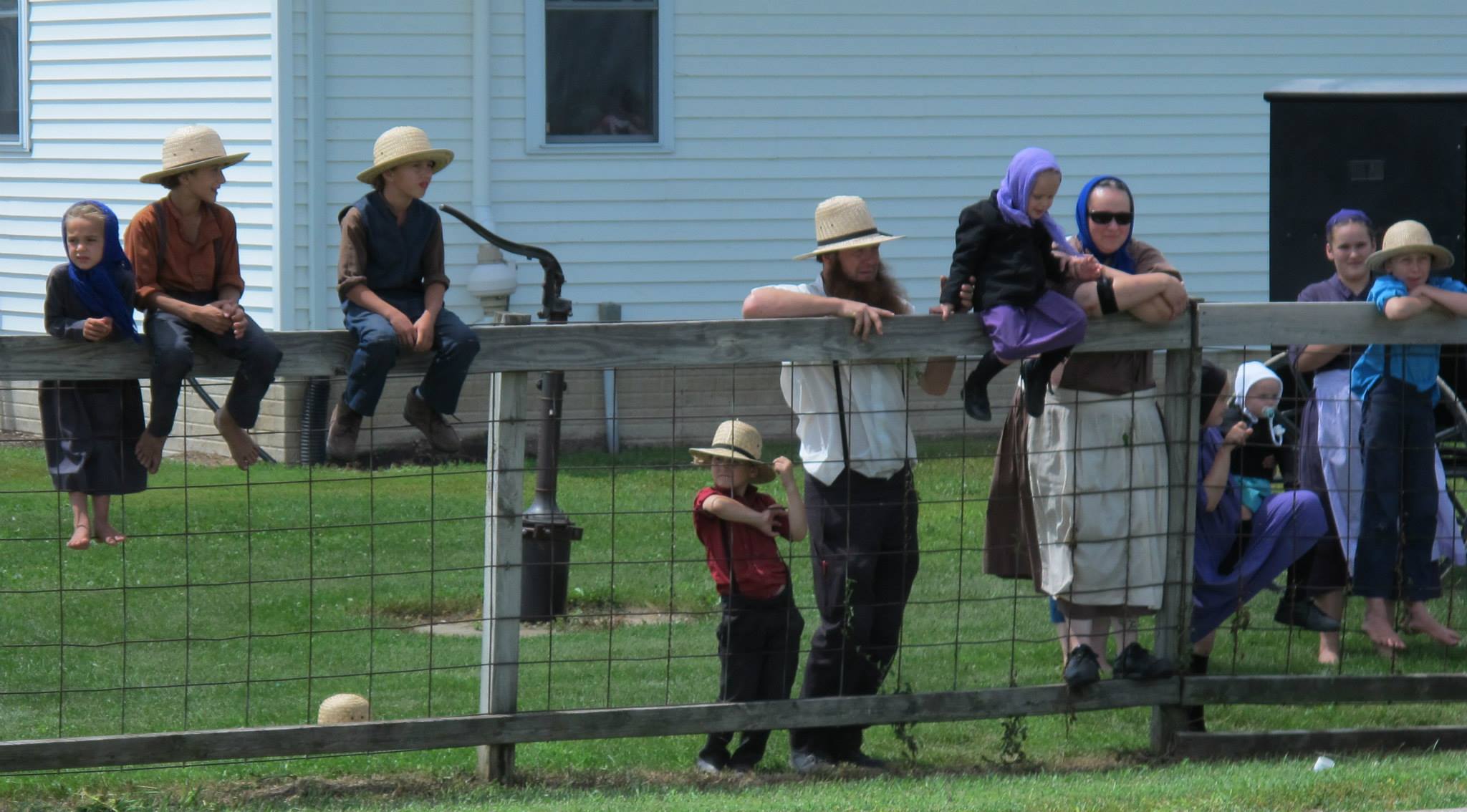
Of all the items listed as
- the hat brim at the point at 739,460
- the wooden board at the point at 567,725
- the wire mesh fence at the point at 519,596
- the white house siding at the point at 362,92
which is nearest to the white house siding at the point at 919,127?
the white house siding at the point at 362,92

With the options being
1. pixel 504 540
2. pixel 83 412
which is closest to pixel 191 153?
pixel 83 412

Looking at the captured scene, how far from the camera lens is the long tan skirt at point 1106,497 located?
6223 millimetres

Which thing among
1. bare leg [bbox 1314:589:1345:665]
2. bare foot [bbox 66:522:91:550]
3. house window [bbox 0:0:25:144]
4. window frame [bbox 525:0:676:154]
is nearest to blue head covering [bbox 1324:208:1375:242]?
bare leg [bbox 1314:589:1345:665]

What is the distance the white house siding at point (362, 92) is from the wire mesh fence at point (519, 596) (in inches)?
68.1

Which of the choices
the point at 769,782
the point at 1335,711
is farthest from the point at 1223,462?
the point at 769,782

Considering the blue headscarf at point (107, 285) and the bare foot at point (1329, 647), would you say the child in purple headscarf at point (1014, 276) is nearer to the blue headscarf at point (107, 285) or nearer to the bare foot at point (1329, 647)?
the bare foot at point (1329, 647)

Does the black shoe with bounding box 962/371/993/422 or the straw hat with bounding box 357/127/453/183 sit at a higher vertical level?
the straw hat with bounding box 357/127/453/183

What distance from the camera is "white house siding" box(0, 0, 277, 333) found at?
40.7 ft

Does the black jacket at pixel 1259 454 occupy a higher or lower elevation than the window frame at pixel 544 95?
lower

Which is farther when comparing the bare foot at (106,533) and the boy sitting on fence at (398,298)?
the bare foot at (106,533)

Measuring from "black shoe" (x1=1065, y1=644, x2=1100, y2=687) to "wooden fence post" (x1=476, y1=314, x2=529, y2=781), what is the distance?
1.91m

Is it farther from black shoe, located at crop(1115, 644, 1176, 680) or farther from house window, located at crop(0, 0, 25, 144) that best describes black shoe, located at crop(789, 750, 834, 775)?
house window, located at crop(0, 0, 25, 144)

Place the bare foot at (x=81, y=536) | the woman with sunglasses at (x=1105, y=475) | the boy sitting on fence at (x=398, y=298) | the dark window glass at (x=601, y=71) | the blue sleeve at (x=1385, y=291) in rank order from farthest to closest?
the dark window glass at (x=601, y=71)
the bare foot at (x=81, y=536)
the blue sleeve at (x=1385, y=291)
the woman with sunglasses at (x=1105, y=475)
the boy sitting on fence at (x=398, y=298)

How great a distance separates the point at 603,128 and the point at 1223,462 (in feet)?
24.3
